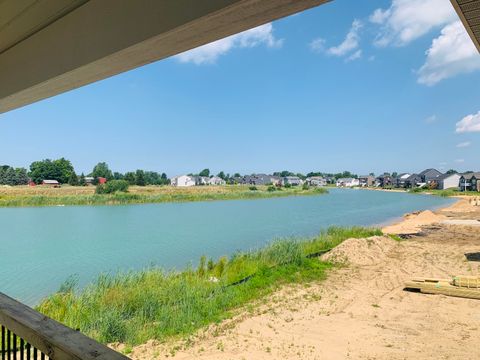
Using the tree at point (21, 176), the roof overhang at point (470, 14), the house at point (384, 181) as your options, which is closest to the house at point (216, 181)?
the tree at point (21, 176)

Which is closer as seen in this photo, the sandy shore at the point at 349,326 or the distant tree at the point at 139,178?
the sandy shore at the point at 349,326

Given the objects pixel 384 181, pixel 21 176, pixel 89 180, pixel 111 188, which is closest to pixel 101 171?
pixel 89 180

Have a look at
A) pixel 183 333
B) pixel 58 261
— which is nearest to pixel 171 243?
pixel 58 261

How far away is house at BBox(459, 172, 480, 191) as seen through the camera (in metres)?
46.6

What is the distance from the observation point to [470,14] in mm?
747

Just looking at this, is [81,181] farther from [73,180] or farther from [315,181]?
[315,181]

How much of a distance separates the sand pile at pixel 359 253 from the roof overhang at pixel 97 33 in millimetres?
7922

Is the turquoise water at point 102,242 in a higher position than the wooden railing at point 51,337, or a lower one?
lower

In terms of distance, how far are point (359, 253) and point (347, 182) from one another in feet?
283

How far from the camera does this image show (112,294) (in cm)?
531

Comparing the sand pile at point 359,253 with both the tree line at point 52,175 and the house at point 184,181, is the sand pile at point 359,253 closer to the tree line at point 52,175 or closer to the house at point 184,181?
the tree line at point 52,175

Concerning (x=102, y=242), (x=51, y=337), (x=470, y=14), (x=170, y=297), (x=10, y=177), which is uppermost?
(x=10, y=177)

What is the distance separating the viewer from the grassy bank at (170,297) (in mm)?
4254

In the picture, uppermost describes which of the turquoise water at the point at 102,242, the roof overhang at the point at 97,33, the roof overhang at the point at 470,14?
the roof overhang at the point at 97,33
